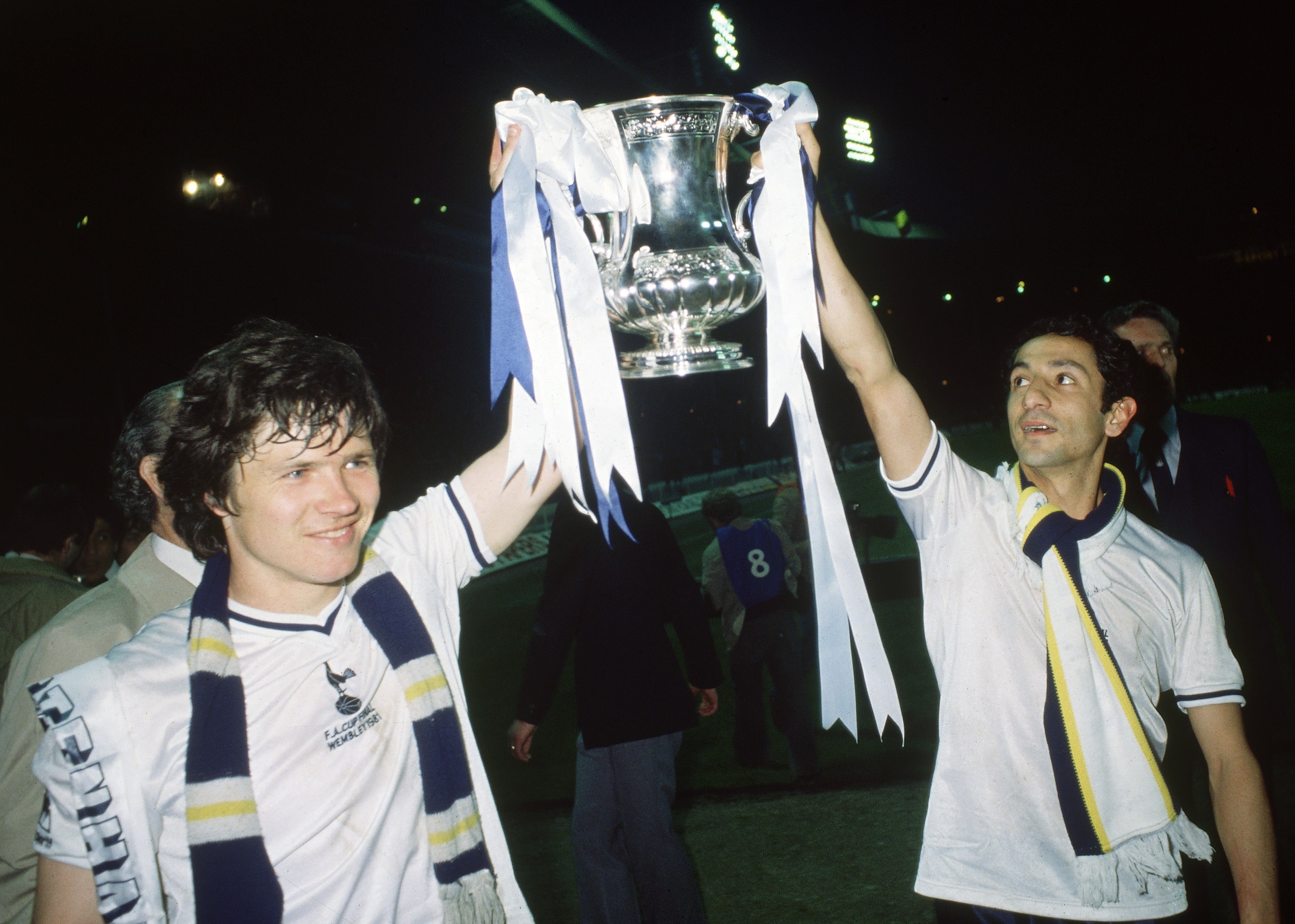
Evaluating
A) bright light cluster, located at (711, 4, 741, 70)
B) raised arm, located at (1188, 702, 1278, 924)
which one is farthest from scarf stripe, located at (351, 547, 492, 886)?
bright light cluster, located at (711, 4, 741, 70)

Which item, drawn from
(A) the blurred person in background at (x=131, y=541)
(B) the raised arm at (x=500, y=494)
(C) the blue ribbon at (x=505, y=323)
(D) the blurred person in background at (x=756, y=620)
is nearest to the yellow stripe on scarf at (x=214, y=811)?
(B) the raised arm at (x=500, y=494)

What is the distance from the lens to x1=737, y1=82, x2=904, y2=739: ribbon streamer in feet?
4.31

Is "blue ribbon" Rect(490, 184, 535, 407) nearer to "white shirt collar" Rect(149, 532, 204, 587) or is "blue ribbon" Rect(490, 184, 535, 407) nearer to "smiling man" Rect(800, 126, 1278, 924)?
"smiling man" Rect(800, 126, 1278, 924)

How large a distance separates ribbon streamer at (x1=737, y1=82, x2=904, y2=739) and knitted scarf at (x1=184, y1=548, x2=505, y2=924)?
71cm

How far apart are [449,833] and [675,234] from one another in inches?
46.3

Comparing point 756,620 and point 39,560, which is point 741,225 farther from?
point 756,620

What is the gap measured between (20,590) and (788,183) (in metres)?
2.40

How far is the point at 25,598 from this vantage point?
224 cm

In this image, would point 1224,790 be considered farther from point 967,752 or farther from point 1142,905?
point 967,752


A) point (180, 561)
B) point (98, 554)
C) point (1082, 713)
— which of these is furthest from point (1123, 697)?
point (98, 554)

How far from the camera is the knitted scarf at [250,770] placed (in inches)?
48.9

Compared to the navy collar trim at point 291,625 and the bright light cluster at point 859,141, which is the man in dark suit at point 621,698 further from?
the bright light cluster at point 859,141

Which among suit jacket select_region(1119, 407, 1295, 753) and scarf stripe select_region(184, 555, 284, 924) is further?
suit jacket select_region(1119, 407, 1295, 753)

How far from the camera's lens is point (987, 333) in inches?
2051
